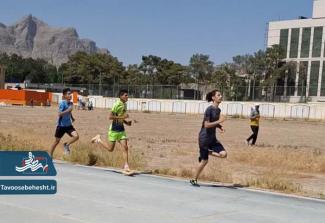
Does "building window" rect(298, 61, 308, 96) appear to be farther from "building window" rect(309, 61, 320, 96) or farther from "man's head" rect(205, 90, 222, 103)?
"man's head" rect(205, 90, 222, 103)

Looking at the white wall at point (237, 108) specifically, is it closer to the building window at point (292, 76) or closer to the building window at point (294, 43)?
the building window at point (292, 76)

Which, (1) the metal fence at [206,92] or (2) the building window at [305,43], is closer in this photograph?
(1) the metal fence at [206,92]

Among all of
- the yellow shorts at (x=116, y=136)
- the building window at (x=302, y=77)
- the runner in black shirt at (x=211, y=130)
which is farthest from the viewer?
the building window at (x=302, y=77)

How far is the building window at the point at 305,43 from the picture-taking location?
94137 millimetres

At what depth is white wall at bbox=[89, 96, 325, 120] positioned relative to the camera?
6612cm

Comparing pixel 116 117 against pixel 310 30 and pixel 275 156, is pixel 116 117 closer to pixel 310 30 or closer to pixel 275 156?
pixel 275 156

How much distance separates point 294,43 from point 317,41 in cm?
481

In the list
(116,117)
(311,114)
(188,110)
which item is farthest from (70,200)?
(188,110)

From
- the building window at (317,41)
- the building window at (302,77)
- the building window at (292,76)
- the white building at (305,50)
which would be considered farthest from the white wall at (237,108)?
the building window at (317,41)

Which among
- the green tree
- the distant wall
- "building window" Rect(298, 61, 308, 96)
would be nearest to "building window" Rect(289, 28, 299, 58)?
"building window" Rect(298, 61, 308, 96)

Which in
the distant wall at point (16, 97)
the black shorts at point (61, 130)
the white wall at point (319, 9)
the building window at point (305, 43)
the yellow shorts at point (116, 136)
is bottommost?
the distant wall at point (16, 97)

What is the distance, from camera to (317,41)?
305 ft

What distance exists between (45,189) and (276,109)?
62013mm

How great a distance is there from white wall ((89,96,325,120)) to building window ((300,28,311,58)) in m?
24.4
